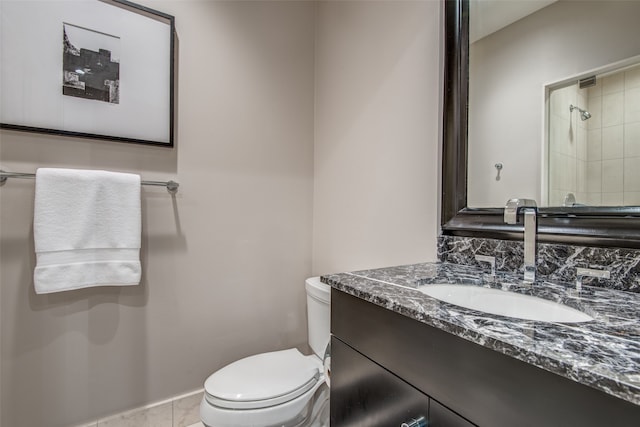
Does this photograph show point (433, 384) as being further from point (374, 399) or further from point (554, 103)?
point (554, 103)

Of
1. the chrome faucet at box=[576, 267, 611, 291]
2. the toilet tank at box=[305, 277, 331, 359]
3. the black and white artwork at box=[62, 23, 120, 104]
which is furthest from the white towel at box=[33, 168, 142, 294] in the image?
the chrome faucet at box=[576, 267, 611, 291]

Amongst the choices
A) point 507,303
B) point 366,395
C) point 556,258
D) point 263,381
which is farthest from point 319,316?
point 556,258

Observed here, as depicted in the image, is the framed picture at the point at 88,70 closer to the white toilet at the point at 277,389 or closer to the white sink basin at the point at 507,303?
the white toilet at the point at 277,389

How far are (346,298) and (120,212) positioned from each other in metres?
1.05

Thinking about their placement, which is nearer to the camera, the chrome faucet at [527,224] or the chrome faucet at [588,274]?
the chrome faucet at [588,274]

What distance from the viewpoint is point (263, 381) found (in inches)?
48.4

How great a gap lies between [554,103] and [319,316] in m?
1.19

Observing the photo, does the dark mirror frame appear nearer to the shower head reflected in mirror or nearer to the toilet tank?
the shower head reflected in mirror

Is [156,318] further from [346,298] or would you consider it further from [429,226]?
[429,226]

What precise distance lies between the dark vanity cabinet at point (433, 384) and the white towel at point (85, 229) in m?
0.97

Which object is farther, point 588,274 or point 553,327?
point 588,274

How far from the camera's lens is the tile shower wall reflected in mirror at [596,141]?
797mm

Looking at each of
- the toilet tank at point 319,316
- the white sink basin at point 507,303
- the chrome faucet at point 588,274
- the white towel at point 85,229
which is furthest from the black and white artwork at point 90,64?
the chrome faucet at point 588,274

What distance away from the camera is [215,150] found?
1.61m
